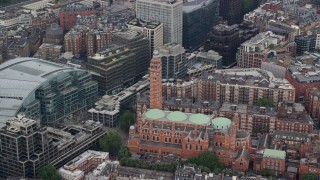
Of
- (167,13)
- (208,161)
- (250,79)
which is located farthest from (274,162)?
(167,13)

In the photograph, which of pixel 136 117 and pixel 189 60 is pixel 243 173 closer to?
pixel 136 117

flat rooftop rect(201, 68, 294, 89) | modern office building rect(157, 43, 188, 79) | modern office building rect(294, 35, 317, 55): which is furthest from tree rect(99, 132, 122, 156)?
modern office building rect(294, 35, 317, 55)

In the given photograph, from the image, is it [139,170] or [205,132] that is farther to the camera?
[205,132]

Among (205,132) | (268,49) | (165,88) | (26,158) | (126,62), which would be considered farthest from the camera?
(268,49)

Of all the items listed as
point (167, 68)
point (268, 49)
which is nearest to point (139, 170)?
point (167, 68)

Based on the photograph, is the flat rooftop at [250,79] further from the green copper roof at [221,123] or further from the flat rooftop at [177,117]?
the flat rooftop at [177,117]
